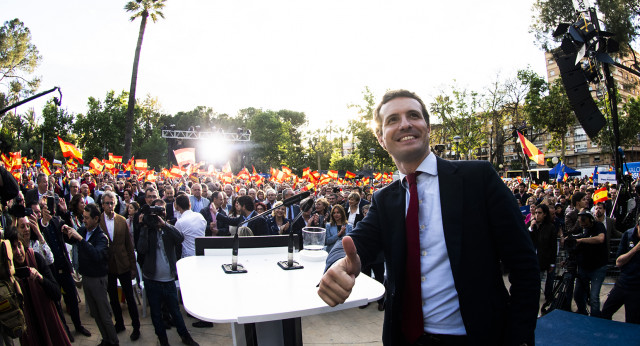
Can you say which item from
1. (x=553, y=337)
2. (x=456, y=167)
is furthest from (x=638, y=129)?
(x=456, y=167)

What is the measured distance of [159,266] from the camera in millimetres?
4879

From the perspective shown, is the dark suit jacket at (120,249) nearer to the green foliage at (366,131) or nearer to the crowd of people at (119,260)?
the crowd of people at (119,260)

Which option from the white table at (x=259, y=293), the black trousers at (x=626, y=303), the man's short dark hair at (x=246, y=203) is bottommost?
the black trousers at (x=626, y=303)

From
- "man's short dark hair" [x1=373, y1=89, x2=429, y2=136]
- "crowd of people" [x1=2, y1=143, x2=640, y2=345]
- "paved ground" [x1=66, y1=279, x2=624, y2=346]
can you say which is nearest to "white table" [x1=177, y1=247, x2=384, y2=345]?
"man's short dark hair" [x1=373, y1=89, x2=429, y2=136]

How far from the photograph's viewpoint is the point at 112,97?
42000 mm

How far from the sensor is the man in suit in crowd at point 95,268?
467 cm

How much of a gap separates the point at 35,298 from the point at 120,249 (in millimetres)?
1586

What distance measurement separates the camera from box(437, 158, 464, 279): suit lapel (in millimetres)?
1363

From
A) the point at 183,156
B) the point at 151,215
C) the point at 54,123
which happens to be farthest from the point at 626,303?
the point at 54,123

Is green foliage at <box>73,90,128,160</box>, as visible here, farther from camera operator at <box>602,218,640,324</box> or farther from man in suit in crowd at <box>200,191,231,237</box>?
camera operator at <box>602,218,640,324</box>

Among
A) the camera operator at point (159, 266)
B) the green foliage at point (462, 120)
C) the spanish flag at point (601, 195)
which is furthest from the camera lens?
the green foliage at point (462, 120)

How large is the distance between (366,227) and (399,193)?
229 mm

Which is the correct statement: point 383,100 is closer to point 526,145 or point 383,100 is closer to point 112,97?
point 526,145

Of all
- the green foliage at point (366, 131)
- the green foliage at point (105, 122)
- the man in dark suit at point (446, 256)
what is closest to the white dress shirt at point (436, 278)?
the man in dark suit at point (446, 256)
